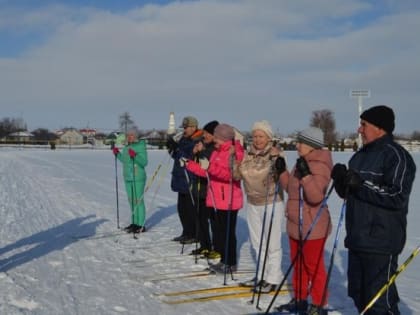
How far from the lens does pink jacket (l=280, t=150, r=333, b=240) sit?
4.13m

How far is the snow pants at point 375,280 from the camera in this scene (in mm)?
3467

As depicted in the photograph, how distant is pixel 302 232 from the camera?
4355mm

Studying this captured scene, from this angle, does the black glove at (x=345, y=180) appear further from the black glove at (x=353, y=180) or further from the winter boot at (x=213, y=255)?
the winter boot at (x=213, y=255)

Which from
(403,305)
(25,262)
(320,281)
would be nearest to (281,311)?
(320,281)

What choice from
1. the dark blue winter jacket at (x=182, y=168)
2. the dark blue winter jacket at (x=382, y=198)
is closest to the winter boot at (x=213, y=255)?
the dark blue winter jacket at (x=182, y=168)

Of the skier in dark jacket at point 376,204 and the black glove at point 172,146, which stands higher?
the black glove at point 172,146

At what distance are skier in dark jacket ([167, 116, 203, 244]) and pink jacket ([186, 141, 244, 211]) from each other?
1.34 meters

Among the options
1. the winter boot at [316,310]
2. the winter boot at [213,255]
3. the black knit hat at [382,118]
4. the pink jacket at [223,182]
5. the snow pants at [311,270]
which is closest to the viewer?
the black knit hat at [382,118]

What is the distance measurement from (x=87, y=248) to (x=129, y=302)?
99.4 inches

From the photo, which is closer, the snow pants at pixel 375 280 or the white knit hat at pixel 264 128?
the snow pants at pixel 375 280

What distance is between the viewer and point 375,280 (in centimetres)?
349

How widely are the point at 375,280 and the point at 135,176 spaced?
5488mm

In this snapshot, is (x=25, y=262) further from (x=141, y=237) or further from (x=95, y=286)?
(x=141, y=237)

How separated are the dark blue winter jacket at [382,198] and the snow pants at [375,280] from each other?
68mm
